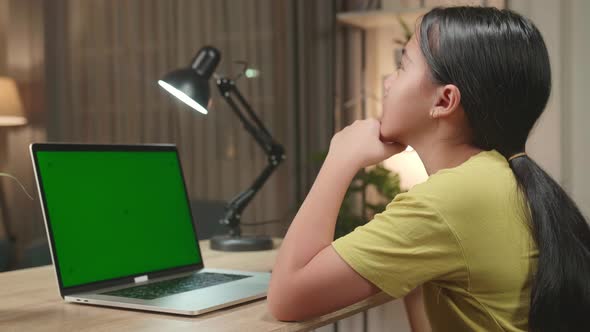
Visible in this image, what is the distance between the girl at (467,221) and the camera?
94cm

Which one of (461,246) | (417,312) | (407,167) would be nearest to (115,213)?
(417,312)

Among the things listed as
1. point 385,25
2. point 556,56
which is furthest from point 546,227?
point 385,25

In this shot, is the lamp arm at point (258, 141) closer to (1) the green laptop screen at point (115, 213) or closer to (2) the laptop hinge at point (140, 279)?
(1) the green laptop screen at point (115, 213)

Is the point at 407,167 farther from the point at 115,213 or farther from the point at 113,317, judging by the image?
the point at 113,317

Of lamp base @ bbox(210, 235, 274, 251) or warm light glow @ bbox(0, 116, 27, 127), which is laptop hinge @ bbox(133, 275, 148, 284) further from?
warm light glow @ bbox(0, 116, 27, 127)

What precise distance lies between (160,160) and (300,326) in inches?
25.6

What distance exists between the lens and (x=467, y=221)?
→ 947 mm

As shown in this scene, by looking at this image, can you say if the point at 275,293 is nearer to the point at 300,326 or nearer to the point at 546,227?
the point at 300,326

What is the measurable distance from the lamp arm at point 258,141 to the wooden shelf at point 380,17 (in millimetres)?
1596

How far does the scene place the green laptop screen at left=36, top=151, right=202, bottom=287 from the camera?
124 cm

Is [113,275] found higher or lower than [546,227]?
lower

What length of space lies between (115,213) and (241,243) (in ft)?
1.73

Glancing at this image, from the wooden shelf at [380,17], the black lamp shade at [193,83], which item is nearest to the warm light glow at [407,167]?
the wooden shelf at [380,17]

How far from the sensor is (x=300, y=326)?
0.99 metres
